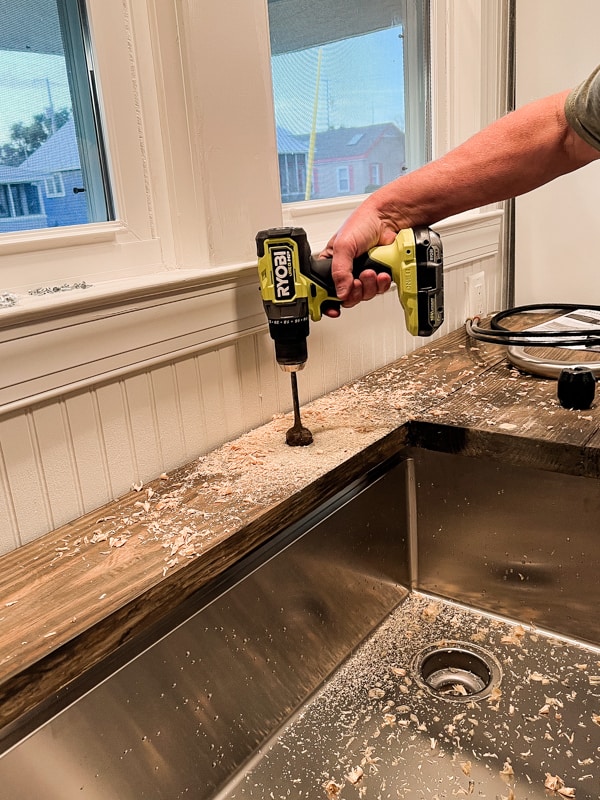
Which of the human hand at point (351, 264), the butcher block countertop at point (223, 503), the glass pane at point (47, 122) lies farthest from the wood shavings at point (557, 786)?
the glass pane at point (47, 122)

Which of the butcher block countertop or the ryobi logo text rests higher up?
the ryobi logo text

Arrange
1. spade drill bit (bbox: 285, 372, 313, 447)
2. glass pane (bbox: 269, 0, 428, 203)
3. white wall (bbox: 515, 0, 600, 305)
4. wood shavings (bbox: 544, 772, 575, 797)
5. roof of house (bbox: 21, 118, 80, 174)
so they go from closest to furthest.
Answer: wood shavings (bbox: 544, 772, 575, 797) < roof of house (bbox: 21, 118, 80, 174) < spade drill bit (bbox: 285, 372, 313, 447) < glass pane (bbox: 269, 0, 428, 203) < white wall (bbox: 515, 0, 600, 305)

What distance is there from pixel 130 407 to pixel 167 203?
11.3 inches

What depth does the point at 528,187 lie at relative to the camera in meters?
0.98

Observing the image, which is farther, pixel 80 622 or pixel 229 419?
pixel 229 419

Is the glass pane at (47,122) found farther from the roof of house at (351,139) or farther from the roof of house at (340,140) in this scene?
the roof of house at (351,139)

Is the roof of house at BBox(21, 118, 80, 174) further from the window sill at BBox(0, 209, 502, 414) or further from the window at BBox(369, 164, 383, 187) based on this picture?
the window at BBox(369, 164, 383, 187)

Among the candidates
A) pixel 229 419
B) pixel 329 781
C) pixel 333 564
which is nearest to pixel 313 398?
pixel 229 419

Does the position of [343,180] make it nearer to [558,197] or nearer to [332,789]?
[558,197]

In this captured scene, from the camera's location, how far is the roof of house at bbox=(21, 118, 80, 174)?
775mm

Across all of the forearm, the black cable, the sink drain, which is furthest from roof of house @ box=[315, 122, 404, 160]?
the sink drain

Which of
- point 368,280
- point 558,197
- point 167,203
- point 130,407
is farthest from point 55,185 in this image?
point 558,197

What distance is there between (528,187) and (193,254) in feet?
1.67

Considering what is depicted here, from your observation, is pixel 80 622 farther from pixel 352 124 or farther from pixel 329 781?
pixel 352 124
